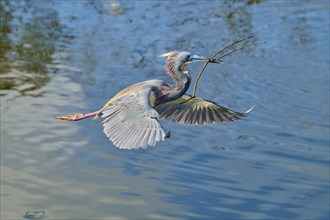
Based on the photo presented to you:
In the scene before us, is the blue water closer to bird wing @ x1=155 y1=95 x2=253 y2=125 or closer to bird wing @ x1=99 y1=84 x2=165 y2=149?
bird wing @ x1=155 y1=95 x2=253 y2=125

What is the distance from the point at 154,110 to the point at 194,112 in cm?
79

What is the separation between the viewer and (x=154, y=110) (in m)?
5.78

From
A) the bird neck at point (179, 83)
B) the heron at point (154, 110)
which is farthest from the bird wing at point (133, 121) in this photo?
the bird neck at point (179, 83)

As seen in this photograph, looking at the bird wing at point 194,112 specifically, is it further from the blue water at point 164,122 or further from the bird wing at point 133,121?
the blue water at point 164,122

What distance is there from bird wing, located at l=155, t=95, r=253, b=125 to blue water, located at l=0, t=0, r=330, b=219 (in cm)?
315

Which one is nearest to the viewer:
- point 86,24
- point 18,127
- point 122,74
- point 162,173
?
point 162,173

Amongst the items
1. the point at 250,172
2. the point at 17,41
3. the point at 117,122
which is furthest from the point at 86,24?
the point at 117,122

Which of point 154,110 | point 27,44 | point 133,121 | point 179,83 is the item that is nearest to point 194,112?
point 179,83

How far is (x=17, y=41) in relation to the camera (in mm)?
14633

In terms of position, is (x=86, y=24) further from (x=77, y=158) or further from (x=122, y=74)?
(x=77, y=158)

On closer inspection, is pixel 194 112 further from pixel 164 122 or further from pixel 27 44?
pixel 27 44

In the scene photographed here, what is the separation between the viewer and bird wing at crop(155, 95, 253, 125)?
6.39 metres

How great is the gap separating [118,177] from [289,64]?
15.0 ft

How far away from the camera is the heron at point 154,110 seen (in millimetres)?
5473
